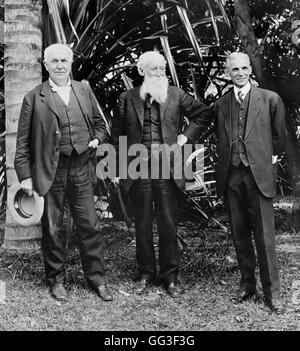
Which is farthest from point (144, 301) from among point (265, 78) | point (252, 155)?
point (265, 78)

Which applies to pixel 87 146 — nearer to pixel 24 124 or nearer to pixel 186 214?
pixel 24 124

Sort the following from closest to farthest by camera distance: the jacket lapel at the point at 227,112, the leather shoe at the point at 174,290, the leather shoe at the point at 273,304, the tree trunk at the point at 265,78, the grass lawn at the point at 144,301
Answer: the grass lawn at the point at 144,301 → the leather shoe at the point at 273,304 → the jacket lapel at the point at 227,112 → the leather shoe at the point at 174,290 → the tree trunk at the point at 265,78

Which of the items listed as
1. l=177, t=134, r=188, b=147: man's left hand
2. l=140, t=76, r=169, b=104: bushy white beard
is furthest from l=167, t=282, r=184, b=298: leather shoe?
l=140, t=76, r=169, b=104: bushy white beard

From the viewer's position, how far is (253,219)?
12.0 feet

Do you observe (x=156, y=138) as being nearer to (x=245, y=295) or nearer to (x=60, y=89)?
(x=60, y=89)

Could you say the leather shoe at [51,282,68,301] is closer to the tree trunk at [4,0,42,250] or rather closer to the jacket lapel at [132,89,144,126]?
the tree trunk at [4,0,42,250]

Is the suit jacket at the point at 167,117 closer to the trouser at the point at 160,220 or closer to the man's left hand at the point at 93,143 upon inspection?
the trouser at the point at 160,220

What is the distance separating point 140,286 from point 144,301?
17 centimetres

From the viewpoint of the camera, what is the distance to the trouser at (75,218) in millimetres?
3721

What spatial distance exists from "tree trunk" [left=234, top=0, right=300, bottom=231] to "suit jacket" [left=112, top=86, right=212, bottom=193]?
46.1 inches

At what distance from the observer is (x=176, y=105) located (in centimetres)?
388

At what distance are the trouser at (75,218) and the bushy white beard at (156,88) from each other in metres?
0.61

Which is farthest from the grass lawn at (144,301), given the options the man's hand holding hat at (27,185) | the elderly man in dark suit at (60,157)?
the man's hand holding hat at (27,185)
